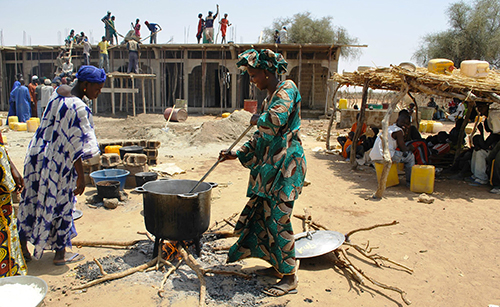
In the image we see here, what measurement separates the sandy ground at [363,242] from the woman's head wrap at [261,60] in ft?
5.42

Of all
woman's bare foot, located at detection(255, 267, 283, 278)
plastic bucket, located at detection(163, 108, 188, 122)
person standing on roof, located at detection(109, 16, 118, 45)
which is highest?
person standing on roof, located at detection(109, 16, 118, 45)

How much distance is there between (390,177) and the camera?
625cm

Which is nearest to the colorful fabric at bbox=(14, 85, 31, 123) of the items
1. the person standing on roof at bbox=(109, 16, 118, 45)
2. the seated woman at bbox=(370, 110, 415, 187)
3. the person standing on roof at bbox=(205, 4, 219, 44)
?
the person standing on roof at bbox=(109, 16, 118, 45)

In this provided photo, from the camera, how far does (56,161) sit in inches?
108

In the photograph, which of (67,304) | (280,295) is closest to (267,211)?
(280,295)

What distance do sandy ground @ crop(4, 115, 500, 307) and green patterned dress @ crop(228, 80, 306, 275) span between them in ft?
1.35

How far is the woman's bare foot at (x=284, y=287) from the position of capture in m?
2.63

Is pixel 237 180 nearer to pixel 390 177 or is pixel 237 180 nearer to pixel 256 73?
pixel 390 177

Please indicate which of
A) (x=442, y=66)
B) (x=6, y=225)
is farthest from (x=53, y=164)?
(x=442, y=66)

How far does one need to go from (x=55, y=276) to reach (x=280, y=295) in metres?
1.76

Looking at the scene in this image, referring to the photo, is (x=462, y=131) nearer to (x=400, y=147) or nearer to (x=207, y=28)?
(x=400, y=147)

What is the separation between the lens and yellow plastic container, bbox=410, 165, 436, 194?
5855 millimetres

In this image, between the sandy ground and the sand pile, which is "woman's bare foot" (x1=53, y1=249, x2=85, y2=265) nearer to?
the sandy ground

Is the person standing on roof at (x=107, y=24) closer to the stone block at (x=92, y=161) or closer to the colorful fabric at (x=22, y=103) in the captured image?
the colorful fabric at (x=22, y=103)
